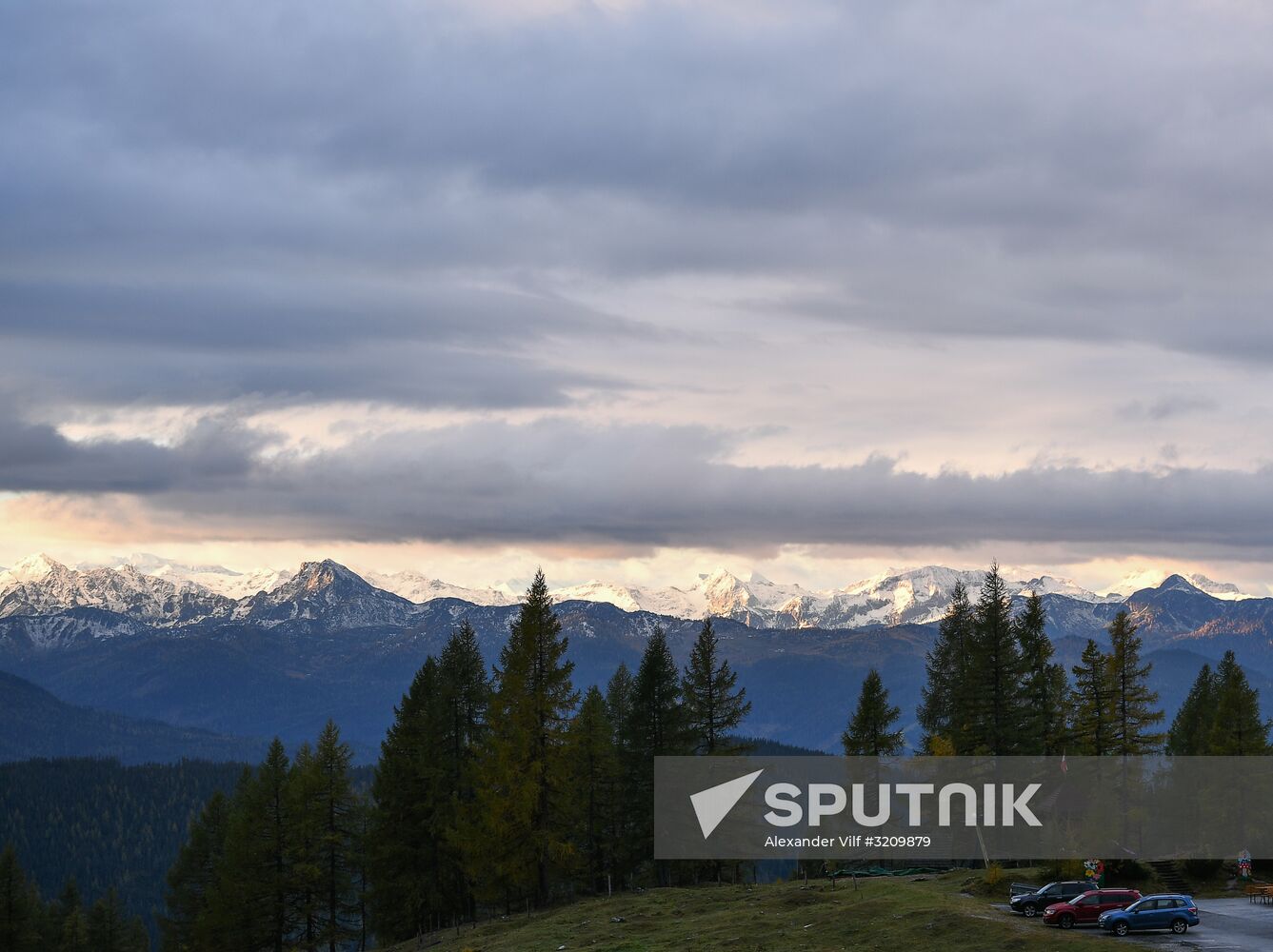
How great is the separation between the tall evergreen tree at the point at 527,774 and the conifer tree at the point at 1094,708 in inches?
1245

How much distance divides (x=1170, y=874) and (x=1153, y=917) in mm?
18118

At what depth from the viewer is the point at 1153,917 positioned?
51344 mm

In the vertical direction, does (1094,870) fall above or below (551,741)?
below

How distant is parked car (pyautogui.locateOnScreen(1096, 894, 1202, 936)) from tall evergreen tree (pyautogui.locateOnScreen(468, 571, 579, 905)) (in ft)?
99.2

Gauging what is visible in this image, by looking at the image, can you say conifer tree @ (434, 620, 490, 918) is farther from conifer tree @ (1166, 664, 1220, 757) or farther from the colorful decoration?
conifer tree @ (1166, 664, 1220, 757)

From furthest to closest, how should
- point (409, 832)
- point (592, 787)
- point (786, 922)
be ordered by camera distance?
point (409, 832)
point (592, 787)
point (786, 922)

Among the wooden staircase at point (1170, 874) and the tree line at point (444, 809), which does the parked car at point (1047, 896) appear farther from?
the tree line at point (444, 809)

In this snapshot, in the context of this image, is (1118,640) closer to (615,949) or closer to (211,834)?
(615,949)

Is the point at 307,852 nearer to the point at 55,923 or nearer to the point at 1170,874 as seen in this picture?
the point at 1170,874

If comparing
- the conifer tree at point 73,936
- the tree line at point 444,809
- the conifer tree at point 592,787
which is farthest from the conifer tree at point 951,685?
the conifer tree at point 73,936

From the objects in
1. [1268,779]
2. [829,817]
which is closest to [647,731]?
[829,817]

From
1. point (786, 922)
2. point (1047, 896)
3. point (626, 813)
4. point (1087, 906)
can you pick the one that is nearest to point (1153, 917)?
point (1087, 906)

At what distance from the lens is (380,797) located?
8419 centimetres

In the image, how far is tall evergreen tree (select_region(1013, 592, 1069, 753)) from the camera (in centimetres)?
8138
